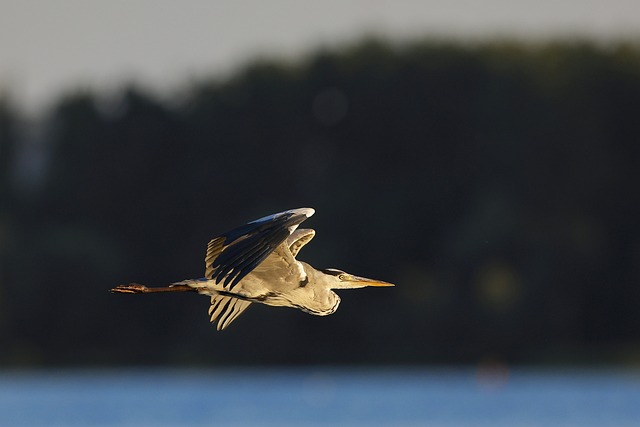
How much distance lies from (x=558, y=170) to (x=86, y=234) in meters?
15.9

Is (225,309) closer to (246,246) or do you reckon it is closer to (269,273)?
(269,273)

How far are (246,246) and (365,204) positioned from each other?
41.8 meters

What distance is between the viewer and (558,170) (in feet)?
172

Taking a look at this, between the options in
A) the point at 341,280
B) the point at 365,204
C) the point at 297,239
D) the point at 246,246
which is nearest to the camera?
the point at 246,246

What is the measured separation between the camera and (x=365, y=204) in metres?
52.9

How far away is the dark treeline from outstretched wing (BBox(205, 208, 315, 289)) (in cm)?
3664

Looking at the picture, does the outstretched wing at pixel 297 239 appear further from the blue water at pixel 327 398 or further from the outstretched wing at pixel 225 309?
the blue water at pixel 327 398

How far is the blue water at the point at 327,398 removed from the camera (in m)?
33.5

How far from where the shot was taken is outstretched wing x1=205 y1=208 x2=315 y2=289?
36.1 ft

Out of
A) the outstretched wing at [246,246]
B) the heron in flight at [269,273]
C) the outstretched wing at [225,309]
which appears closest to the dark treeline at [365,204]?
the outstretched wing at [225,309]

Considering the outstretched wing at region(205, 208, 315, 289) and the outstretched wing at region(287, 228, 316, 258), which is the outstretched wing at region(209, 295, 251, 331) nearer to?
the outstretched wing at region(287, 228, 316, 258)

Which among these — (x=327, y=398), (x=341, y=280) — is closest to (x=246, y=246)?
(x=341, y=280)

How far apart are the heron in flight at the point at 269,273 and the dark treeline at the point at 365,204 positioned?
119 ft

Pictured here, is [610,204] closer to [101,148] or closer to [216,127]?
[216,127]
